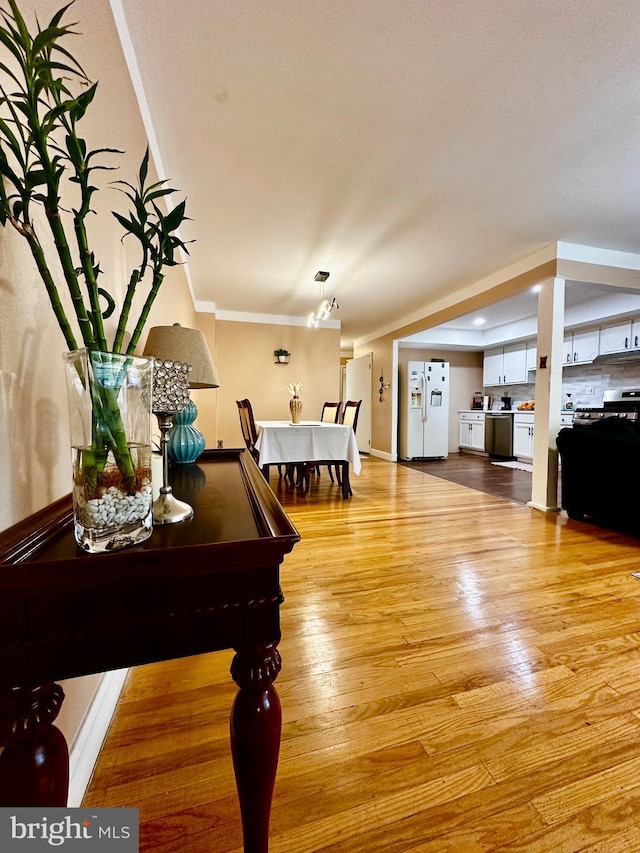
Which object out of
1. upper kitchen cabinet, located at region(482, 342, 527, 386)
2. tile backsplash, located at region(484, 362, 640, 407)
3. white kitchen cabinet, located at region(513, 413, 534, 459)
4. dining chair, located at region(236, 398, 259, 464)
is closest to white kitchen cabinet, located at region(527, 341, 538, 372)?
upper kitchen cabinet, located at region(482, 342, 527, 386)

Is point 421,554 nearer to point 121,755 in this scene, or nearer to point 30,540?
point 121,755

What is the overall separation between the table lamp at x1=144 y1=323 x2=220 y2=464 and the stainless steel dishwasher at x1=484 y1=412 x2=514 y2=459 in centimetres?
603

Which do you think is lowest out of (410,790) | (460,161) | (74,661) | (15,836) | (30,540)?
(410,790)

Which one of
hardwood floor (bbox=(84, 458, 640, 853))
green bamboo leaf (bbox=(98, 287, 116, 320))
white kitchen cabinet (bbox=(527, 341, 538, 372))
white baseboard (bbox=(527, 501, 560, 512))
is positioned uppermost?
white kitchen cabinet (bbox=(527, 341, 538, 372))

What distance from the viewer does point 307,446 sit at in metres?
3.51

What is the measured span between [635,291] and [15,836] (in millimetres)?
5064

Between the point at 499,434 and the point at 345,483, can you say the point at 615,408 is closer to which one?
the point at 499,434

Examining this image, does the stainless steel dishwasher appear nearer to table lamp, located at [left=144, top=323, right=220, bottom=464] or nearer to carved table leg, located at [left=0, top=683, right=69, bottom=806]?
table lamp, located at [left=144, top=323, right=220, bottom=464]

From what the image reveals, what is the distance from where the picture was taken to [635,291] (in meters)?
3.54

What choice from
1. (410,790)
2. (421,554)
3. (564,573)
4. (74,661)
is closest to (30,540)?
(74,661)

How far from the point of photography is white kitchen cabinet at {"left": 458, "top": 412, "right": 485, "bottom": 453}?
22.9 feet

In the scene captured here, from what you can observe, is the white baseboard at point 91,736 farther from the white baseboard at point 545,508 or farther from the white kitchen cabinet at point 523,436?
the white kitchen cabinet at point 523,436

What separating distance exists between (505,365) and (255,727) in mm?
7299

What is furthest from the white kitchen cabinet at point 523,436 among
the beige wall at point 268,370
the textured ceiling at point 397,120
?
the beige wall at point 268,370
